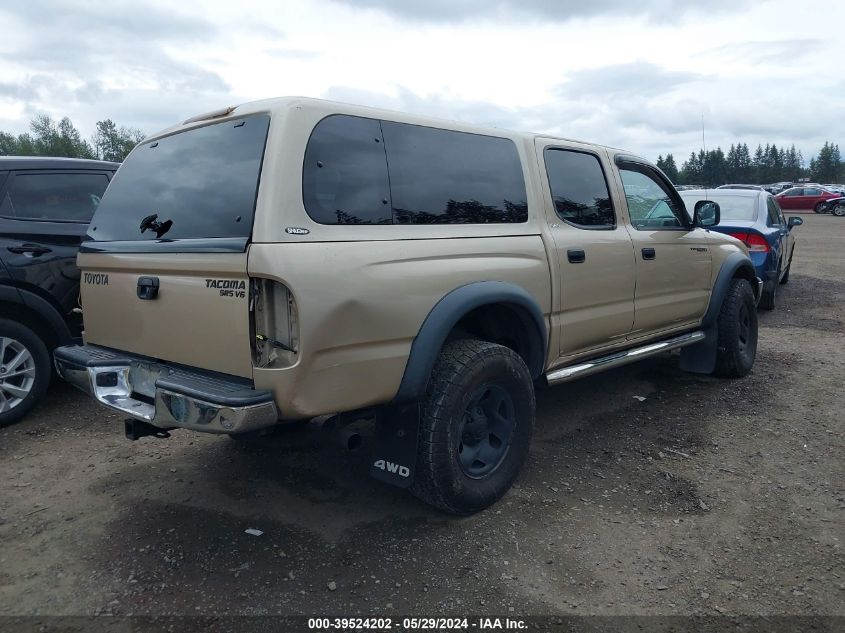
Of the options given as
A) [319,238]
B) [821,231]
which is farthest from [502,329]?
[821,231]

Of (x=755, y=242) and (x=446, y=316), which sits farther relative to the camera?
(x=755, y=242)

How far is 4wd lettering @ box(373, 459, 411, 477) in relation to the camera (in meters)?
3.02

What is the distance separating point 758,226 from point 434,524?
21.8 ft

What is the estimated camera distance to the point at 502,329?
3660 millimetres

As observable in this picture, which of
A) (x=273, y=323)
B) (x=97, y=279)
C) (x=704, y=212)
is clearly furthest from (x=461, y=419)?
(x=704, y=212)

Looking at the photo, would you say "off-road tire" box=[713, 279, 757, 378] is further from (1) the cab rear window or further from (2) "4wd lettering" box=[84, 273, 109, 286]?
(2) "4wd lettering" box=[84, 273, 109, 286]

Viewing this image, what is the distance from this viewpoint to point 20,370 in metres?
4.51

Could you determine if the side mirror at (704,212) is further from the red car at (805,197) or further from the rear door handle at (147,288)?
the red car at (805,197)

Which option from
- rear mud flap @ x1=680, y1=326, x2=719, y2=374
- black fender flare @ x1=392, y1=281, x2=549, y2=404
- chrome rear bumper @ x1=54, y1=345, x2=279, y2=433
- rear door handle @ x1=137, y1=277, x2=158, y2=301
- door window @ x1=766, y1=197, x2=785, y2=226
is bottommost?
rear mud flap @ x1=680, y1=326, x2=719, y2=374

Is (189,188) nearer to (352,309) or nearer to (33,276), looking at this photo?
(352,309)

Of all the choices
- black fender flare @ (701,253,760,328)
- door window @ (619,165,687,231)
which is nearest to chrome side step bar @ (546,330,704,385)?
black fender flare @ (701,253,760,328)

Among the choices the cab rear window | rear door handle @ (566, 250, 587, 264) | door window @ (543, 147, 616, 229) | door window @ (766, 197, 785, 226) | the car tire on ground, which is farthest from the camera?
door window @ (766, 197, 785, 226)

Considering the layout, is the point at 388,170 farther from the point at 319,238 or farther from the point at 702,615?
the point at 702,615

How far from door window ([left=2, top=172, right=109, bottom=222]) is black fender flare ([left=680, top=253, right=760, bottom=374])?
4936mm
